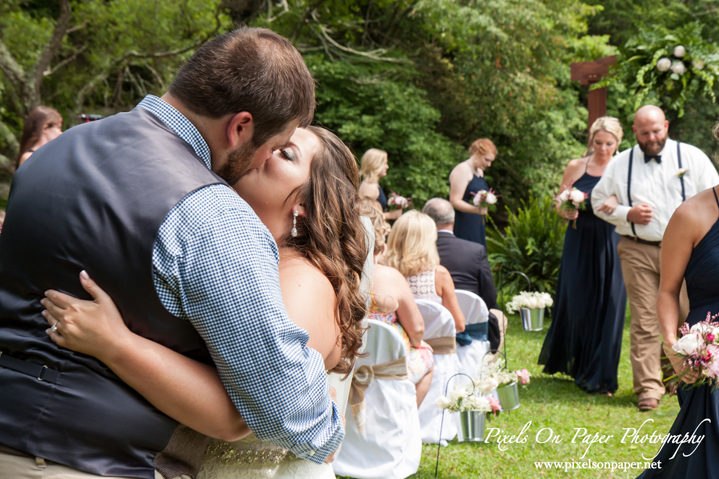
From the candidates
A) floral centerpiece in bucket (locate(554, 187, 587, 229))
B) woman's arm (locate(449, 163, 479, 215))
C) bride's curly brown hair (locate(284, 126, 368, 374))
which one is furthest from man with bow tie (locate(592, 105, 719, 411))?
bride's curly brown hair (locate(284, 126, 368, 374))

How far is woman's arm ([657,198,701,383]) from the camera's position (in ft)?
A: 9.97

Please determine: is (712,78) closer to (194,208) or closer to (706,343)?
(706,343)

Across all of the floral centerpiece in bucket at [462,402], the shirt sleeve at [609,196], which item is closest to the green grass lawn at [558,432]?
the floral centerpiece in bucket at [462,402]

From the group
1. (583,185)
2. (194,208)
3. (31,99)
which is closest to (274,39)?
(194,208)

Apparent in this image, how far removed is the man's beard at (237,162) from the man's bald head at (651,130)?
4.73 metres

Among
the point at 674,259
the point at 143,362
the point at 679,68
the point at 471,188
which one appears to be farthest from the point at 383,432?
the point at 471,188

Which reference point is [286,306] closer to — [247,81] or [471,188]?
[247,81]

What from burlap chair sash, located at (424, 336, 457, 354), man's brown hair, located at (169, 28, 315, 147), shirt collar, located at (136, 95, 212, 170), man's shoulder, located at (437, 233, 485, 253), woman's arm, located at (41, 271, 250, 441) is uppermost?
man's brown hair, located at (169, 28, 315, 147)

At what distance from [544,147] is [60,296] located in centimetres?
1637

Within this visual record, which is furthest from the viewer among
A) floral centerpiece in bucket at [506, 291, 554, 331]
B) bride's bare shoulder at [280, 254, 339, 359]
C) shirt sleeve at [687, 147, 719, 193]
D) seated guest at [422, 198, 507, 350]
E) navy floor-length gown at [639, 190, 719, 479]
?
seated guest at [422, 198, 507, 350]

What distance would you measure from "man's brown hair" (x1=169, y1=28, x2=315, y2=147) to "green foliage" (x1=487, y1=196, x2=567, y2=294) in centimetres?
898

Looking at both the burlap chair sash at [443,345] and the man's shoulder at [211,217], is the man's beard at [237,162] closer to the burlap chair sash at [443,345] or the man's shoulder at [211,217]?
the man's shoulder at [211,217]

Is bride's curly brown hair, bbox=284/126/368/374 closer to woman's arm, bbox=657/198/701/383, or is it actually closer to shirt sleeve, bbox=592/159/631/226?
woman's arm, bbox=657/198/701/383

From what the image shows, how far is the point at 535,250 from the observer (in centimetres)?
1033
